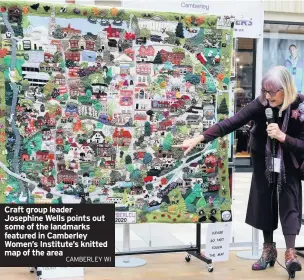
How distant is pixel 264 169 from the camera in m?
3.66

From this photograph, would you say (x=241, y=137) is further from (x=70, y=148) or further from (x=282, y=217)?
(x=70, y=148)

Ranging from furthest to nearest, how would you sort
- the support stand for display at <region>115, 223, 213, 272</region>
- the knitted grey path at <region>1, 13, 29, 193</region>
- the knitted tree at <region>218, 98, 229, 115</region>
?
the support stand for display at <region>115, 223, 213, 272</region> < the knitted tree at <region>218, 98, 229, 115</region> < the knitted grey path at <region>1, 13, 29, 193</region>

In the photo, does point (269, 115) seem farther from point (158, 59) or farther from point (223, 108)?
point (158, 59)

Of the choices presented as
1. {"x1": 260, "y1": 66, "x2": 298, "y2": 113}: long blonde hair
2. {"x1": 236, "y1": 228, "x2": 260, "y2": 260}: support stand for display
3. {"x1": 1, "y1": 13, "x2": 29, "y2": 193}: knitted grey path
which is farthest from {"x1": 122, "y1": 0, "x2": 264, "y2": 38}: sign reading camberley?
{"x1": 236, "y1": 228, "x2": 260, "y2": 260}: support stand for display

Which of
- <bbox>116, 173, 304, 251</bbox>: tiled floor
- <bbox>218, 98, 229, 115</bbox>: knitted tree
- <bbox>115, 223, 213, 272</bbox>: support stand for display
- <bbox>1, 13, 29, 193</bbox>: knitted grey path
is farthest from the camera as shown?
<bbox>116, 173, 304, 251</bbox>: tiled floor

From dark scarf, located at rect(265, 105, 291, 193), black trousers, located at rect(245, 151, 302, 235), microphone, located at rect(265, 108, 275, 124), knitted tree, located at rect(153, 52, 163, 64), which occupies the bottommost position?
black trousers, located at rect(245, 151, 302, 235)

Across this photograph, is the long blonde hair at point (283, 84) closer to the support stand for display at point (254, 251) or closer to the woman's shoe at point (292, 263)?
the woman's shoe at point (292, 263)

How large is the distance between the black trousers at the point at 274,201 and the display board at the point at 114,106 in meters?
0.27

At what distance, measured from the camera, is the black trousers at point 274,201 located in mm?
3551

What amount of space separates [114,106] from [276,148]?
3.68 ft

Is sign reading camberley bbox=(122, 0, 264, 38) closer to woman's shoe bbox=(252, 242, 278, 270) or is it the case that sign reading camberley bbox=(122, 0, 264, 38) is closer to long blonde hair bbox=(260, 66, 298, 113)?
long blonde hair bbox=(260, 66, 298, 113)

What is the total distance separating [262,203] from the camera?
3678 millimetres

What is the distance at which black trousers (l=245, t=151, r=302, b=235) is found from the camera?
355cm

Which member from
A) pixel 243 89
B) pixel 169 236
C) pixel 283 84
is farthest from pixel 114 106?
pixel 243 89
